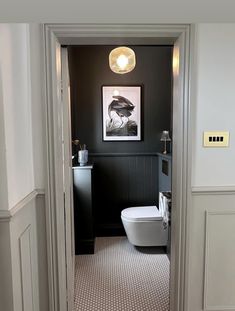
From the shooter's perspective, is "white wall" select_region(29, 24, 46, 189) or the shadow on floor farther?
the shadow on floor

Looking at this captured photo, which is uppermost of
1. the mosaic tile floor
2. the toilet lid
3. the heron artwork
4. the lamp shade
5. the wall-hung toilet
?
the heron artwork

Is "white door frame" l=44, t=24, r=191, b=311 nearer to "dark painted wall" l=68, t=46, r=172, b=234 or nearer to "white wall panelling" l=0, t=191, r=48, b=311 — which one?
"white wall panelling" l=0, t=191, r=48, b=311

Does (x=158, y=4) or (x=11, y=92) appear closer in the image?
(x=158, y=4)

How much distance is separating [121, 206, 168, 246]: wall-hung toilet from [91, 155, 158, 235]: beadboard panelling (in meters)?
0.54

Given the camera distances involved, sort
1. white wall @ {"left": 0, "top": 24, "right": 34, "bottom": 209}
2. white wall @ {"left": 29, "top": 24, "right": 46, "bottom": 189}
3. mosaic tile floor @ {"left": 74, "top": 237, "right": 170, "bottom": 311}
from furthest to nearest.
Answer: mosaic tile floor @ {"left": 74, "top": 237, "right": 170, "bottom": 311} < white wall @ {"left": 29, "top": 24, "right": 46, "bottom": 189} < white wall @ {"left": 0, "top": 24, "right": 34, "bottom": 209}

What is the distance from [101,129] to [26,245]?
2.21 metres

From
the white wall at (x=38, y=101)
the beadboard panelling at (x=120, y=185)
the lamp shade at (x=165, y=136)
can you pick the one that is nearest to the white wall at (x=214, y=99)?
the white wall at (x=38, y=101)

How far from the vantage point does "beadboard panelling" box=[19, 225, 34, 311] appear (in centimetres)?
144

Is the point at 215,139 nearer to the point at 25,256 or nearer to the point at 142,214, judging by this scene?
the point at 25,256

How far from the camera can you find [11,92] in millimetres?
1348

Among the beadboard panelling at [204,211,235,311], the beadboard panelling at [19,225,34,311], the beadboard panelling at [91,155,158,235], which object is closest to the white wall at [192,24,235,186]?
the beadboard panelling at [204,211,235,311]

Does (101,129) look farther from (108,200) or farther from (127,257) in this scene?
(127,257)

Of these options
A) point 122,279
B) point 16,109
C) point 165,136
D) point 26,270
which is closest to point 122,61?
point 165,136

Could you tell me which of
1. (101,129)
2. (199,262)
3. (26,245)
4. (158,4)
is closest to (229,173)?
(199,262)
